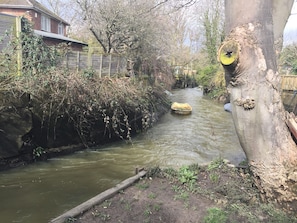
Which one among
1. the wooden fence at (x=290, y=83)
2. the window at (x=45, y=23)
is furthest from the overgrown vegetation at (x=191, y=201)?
the window at (x=45, y=23)

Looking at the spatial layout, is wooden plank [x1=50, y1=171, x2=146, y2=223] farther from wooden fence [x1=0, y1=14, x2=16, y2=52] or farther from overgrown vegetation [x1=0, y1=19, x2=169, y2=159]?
wooden fence [x1=0, y1=14, x2=16, y2=52]

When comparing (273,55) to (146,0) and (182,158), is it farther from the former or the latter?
(146,0)

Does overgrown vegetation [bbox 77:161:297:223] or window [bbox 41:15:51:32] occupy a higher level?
window [bbox 41:15:51:32]

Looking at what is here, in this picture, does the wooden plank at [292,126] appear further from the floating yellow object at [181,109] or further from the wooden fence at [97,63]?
the floating yellow object at [181,109]

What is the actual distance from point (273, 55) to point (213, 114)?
41.5 ft

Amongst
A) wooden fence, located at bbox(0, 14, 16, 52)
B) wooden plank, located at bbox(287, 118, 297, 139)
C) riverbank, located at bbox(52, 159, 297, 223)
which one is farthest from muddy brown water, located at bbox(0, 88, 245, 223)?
wooden plank, located at bbox(287, 118, 297, 139)

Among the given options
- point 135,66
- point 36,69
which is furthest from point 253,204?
point 135,66

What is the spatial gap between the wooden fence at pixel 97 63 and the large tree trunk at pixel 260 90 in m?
7.06

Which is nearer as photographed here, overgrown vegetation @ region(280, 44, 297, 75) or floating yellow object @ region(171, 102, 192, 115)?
floating yellow object @ region(171, 102, 192, 115)

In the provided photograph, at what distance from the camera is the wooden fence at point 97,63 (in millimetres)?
9680

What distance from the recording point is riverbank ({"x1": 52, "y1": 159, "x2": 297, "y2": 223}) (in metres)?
3.56

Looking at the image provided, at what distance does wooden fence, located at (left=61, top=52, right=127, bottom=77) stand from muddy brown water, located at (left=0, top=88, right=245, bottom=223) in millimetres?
2912

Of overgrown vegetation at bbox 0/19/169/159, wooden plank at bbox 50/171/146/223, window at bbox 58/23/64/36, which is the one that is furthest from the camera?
window at bbox 58/23/64/36

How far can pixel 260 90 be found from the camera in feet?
11.7
